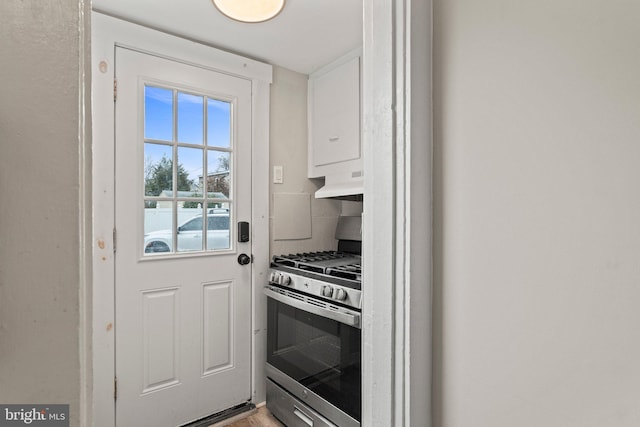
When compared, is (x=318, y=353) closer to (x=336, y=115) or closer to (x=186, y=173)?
(x=186, y=173)

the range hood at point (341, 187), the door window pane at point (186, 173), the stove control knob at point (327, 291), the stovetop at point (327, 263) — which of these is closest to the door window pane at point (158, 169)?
the door window pane at point (186, 173)

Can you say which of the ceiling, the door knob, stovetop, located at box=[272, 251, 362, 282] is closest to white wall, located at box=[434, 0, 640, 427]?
stovetop, located at box=[272, 251, 362, 282]

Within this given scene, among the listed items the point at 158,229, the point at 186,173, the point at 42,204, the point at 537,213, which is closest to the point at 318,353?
the point at 158,229

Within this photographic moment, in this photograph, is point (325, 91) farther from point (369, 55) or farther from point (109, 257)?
point (109, 257)

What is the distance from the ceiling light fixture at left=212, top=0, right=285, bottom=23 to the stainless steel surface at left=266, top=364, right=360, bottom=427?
1.71 m

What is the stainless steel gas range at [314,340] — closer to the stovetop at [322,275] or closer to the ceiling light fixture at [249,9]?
the stovetop at [322,275]

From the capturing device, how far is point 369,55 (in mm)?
845

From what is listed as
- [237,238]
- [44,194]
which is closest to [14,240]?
[44,194]

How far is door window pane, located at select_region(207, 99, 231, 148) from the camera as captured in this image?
189 cm

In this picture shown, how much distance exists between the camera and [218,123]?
6.28 ft

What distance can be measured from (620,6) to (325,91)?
67.0 inches

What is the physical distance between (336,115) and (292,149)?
366 mm

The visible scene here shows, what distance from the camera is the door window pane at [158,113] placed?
1.71 meters

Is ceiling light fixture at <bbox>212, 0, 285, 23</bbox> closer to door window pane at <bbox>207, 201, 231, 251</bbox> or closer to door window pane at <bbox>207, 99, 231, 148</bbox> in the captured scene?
door window pane at <bbox>207, 99, 231, 148</bbox>
